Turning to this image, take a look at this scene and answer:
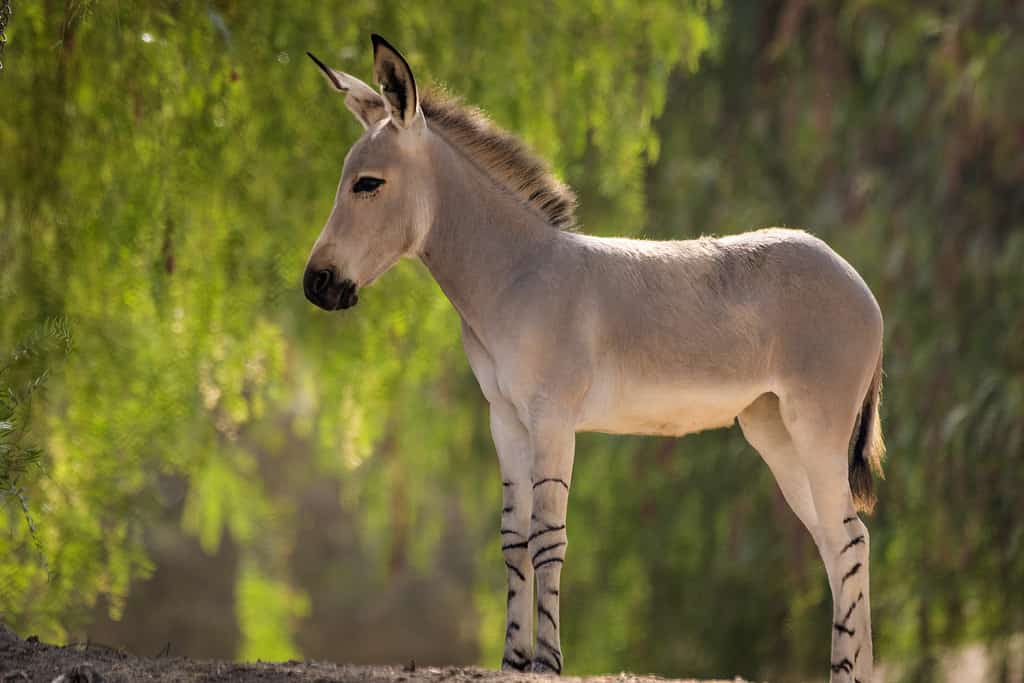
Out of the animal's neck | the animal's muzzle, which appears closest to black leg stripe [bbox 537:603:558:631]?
the animal's neck

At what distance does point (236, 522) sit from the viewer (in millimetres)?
10539

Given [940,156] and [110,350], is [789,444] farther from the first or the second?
[940,156]

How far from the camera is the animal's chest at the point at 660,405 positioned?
15.5ft

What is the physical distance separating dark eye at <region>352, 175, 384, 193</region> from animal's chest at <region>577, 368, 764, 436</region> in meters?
0.96

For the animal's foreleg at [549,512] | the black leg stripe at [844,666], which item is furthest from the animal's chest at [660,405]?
the black leg stripe at [844,666]

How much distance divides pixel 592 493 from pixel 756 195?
2640 mm

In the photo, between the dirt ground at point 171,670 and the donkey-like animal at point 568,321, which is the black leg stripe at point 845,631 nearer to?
the donkey-like animal at point 568,321

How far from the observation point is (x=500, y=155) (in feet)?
16.4

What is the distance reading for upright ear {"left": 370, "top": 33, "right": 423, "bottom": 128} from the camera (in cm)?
454

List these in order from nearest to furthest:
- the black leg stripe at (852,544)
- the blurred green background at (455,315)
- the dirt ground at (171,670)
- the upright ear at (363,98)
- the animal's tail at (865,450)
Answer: the dirt ground at (171,670) < the upright ear at (363,98) < the black leg stripe at (852,544) < the animal's tail at (865,450) < the blurred green background at (455,315)

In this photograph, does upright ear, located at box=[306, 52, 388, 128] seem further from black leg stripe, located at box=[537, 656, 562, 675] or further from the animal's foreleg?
black leg stripe, located at box=[537, 656, 562, 675]

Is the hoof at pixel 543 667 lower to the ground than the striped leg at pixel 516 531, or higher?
lower

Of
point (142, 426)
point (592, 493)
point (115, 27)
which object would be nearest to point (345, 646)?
point (592, 493)

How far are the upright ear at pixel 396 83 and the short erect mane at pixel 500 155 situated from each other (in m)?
0.24
